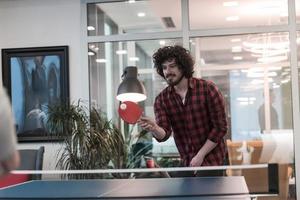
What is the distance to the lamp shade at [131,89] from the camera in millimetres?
3207

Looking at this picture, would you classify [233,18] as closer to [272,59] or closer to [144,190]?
[272,59]

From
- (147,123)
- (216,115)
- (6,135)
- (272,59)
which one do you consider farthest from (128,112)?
(272,59)

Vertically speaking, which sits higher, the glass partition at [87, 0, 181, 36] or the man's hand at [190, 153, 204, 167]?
the glass partition at [87, 0, 181, 36]

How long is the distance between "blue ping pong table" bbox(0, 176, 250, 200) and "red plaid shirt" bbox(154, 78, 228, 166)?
17.0 inches

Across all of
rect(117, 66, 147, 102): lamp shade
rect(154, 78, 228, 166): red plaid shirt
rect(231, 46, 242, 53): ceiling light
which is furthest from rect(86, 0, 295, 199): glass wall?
rect(154, 78, 228, 166): red plaid shirt

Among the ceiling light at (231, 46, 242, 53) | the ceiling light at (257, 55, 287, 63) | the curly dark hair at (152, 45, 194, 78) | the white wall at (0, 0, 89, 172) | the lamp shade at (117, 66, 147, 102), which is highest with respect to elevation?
the white wall at (0, 0, 89, 172)

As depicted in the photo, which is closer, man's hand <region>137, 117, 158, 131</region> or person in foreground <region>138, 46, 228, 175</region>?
man's hand <region>137, 117, 158, 131</region>

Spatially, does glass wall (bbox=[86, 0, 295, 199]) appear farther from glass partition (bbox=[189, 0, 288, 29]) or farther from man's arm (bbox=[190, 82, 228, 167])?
man's arm (bbox=[190, 82, 228, 167])

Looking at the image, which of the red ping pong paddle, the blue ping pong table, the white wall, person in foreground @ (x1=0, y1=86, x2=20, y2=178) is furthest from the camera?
the white wall

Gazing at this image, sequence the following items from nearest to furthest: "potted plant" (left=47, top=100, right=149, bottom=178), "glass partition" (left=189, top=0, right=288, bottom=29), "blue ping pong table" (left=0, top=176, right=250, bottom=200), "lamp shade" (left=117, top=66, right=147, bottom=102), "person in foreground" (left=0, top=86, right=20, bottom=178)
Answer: "person in foreground" (left=0, top=86, right=20, bottom=178)
"blue ping pong table" (left=0, top=176, right=250, bottom=200)
"lamp shade" (left=117, top=66, right=147, bottom=102)
"potted plant" (left=47, top=100, right=149, bottom=178)
"glass partition" (left=189, top=0, right=288, bottom=29)

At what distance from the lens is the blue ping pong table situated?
2.18 meters

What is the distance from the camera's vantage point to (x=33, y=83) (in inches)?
232

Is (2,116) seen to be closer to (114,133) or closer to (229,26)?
(114,133)

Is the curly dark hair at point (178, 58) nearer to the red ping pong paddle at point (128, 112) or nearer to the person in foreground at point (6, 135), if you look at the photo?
the red ping pong paddle at point (128, 112)
